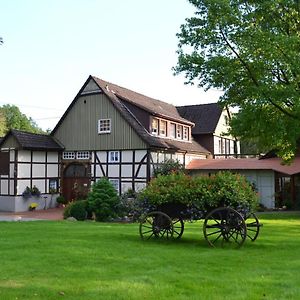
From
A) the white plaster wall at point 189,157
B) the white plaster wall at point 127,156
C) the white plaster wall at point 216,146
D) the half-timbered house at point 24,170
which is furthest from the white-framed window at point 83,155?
the white plaster wall at point 216,146

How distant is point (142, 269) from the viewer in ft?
27.0

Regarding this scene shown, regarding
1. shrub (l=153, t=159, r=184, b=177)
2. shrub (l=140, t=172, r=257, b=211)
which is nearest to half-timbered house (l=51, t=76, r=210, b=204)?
shrub (l=153, t=159, r=184, b=177)

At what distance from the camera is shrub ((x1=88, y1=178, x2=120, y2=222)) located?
21734 mm

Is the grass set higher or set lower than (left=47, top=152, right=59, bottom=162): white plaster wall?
lower

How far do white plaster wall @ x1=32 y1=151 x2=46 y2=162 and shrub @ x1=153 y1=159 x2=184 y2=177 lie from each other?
798 cm

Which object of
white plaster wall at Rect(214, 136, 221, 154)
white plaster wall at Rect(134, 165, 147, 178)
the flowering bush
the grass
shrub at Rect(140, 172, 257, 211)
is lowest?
the grass

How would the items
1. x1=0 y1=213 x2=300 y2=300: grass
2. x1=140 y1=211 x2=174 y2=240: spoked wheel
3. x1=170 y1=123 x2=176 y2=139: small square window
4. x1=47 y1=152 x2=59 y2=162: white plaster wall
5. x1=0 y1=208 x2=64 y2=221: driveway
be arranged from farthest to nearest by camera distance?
x1=170 y1=123 x2=176 y2=139: small square window < x1=47 y1=152 x2=59 y2=162: white plaster wall < x1=0 y1=208 x2=64 y2=221: driveway < x1=140 y1=211 x2=174 y2=240: spoked wheel < x1=0 y1=213 x2=300 y2=300: grass

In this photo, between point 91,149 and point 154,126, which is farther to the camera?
point 91,149

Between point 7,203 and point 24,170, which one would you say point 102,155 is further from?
point 7,203

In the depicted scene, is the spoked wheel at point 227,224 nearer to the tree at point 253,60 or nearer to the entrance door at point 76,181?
the tree at point 253,60

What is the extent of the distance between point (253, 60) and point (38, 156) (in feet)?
53.3

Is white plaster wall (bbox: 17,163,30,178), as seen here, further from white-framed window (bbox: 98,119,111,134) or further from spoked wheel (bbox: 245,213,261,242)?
spoked wheel (bbox: 245,213,261,242)

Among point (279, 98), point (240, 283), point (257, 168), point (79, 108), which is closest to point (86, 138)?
point (79, 108)

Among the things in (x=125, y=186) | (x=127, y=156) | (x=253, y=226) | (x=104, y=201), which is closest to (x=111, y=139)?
(x=127, y=156)
